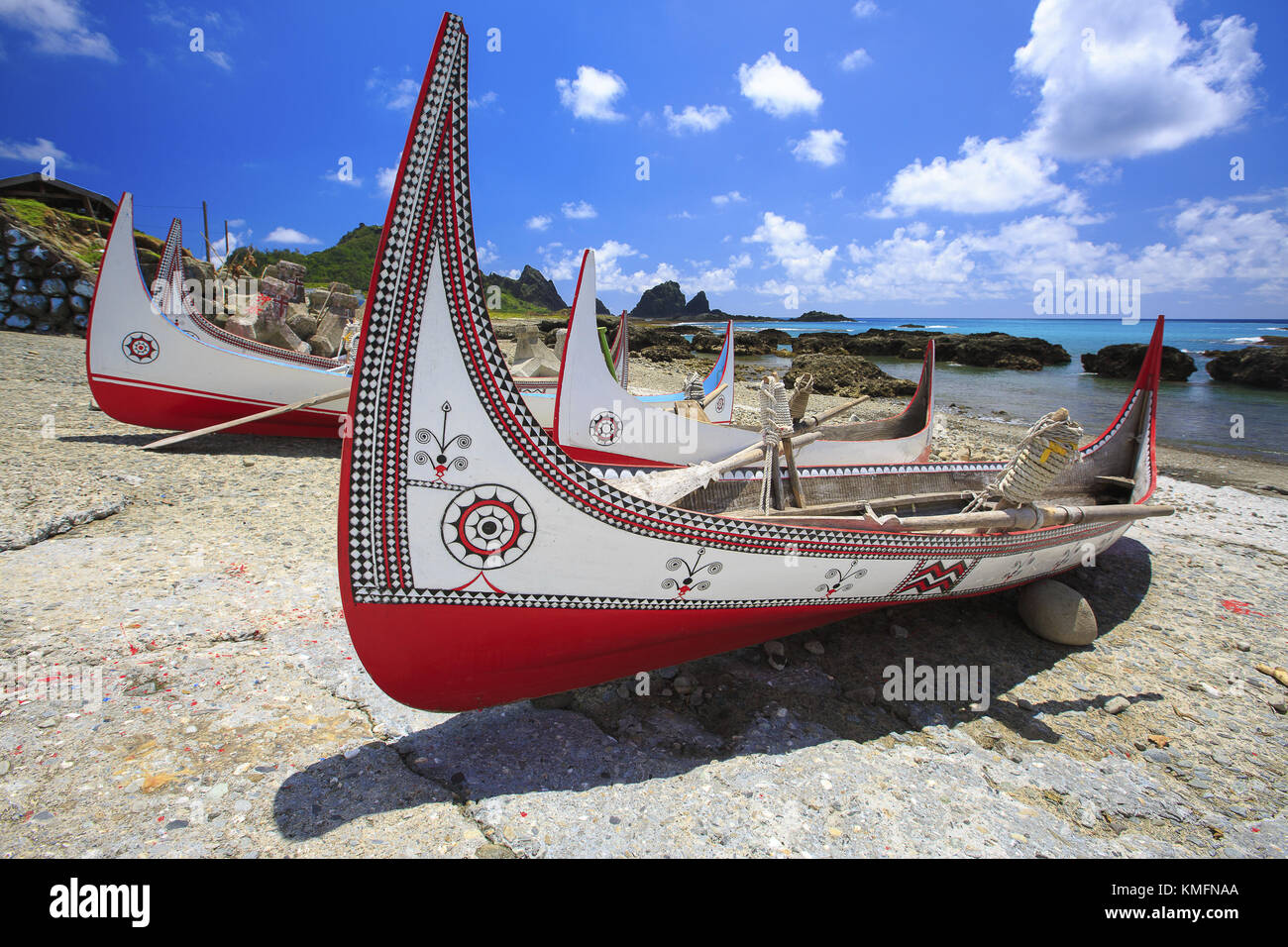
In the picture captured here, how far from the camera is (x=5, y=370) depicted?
1016 cm

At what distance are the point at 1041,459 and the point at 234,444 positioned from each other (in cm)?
1037

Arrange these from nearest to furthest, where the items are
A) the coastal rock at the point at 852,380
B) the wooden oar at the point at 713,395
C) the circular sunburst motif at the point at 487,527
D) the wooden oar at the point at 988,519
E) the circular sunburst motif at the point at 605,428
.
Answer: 1. the circular sunburst motif at the point at 487,527
2. the wooden oar at the point at 988,519
3. the circular sunburst motif at the point at 605,428
4. the wooden oar at the point at 713,395
5. the coastal rock at the point at 852,380

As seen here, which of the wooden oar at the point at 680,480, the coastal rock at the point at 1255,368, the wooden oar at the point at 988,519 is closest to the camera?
the wooden oar at the point at 988,519

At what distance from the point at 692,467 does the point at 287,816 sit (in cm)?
368

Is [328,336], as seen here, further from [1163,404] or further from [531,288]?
[531,288]

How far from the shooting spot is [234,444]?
8.63 metres

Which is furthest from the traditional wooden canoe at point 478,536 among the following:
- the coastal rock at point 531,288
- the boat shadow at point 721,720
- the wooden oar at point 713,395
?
the coastal rock at point 531,288

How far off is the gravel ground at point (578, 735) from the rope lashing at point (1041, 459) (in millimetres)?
1272

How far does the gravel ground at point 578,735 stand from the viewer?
2566 millimetres

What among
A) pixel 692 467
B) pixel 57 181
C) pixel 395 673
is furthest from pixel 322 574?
pixel 57 181

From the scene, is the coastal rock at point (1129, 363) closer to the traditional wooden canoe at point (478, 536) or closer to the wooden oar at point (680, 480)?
the wooden oar at point (680, 480)

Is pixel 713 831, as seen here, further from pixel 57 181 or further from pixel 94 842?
pixel 57 181

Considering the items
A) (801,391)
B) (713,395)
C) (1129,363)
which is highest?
(1129,363)

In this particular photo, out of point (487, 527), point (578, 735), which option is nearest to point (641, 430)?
point (578, 735)
